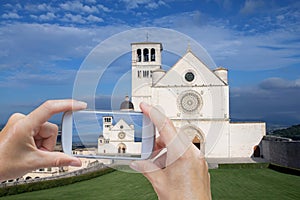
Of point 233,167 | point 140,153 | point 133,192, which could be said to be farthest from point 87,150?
point 233,167

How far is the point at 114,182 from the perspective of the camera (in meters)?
20.5

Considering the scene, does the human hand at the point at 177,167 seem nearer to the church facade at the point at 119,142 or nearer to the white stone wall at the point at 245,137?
the church facade at the point at 119,142

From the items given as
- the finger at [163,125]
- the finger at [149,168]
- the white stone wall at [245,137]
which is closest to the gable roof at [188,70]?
the finger at [163,125]

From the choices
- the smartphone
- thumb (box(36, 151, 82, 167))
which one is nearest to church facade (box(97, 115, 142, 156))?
the smartphone

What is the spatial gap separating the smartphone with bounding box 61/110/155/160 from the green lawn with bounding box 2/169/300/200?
13.9 metres

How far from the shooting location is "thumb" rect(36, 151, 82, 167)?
179cm

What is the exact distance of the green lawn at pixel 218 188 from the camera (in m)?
15.8

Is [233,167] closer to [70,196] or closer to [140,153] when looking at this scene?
[70,196]

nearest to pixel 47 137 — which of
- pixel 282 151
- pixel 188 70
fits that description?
pixel 188 70

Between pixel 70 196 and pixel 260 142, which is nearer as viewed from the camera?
pixel 70 196

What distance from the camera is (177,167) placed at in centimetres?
161

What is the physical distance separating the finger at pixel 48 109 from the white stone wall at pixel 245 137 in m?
31.1

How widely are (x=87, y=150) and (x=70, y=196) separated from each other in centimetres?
1572

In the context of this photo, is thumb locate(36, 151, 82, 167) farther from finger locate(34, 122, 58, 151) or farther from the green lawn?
the green lawn
